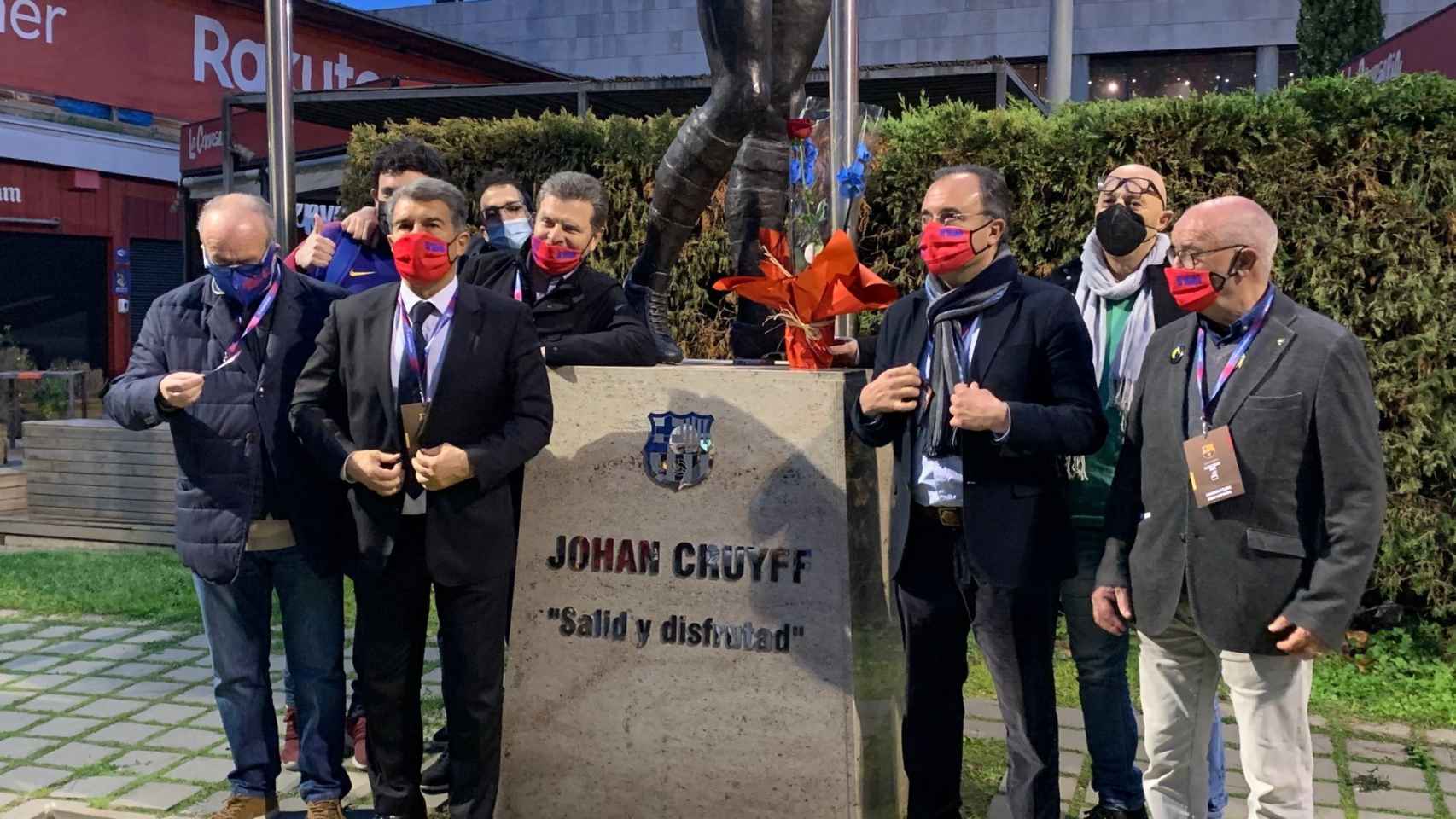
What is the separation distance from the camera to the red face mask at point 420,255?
3.30m

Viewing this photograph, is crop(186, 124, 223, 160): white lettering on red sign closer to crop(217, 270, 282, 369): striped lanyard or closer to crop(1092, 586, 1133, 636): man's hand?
crop(217, 270, 282, 369): striped lanyard

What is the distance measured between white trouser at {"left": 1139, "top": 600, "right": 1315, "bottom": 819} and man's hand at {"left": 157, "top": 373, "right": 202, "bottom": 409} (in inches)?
100.0

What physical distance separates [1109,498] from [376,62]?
63.2 feet

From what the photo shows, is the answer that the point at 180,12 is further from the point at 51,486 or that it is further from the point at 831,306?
the point at 831,306

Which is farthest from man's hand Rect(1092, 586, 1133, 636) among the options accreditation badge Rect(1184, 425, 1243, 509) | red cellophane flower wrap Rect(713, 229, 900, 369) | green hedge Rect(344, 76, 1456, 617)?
green hedge Rect(344, 76, 1456, 617)

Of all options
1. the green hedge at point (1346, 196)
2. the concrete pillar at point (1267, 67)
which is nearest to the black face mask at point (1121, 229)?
the green hedge at point (1346, 196)

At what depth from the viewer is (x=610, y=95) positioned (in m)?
11.8

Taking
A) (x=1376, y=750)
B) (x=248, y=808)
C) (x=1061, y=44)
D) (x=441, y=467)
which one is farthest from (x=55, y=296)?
(x=1376, y=750)

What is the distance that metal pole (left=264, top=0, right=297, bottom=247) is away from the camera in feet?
15.6

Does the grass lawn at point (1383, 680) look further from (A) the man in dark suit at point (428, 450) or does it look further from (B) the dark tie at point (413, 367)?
(B) the dark tie at point (413, 367)

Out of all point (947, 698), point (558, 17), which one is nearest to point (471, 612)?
point (947, 698)

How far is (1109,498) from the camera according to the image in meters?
3.05

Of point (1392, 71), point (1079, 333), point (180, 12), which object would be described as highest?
point (180, 12)

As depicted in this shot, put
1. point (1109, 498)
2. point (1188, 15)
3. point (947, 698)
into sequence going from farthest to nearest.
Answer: point (1188, 15), point (947, 698), point (1109, 498)
